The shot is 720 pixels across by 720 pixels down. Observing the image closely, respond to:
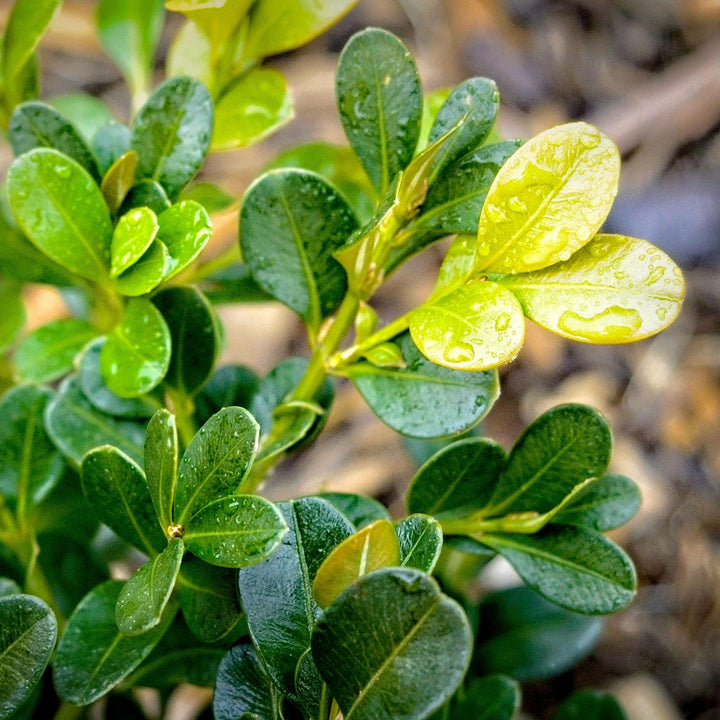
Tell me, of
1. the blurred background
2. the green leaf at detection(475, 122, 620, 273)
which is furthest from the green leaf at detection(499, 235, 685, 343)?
the blurred background

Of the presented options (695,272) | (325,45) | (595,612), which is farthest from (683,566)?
(325,45)

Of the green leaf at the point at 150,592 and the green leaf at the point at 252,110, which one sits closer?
the green leaf at the point at 150,592

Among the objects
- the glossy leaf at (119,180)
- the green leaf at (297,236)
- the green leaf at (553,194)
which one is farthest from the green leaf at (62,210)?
the green leaf at (553,194)

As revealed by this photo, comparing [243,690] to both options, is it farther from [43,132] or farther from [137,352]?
[43,132]

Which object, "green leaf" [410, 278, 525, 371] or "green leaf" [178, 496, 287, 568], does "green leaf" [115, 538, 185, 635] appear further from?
"green leaf" [410, 278, 525, 371]

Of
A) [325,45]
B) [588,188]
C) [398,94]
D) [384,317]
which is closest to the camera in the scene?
[588,188]

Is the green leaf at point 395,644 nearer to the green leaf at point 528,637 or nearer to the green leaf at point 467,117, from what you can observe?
the green leaf at point 467,117

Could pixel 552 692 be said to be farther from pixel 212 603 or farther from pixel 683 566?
pixel 212 603
